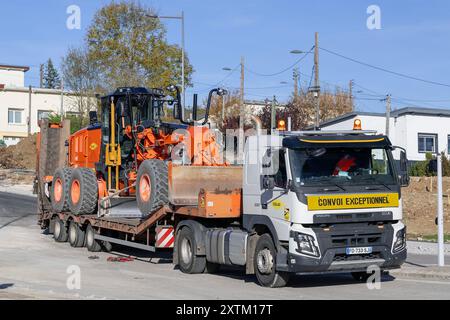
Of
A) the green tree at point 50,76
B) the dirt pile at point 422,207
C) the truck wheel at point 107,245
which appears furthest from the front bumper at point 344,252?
the green tree at point 50,76

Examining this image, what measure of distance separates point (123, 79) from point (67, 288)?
26.0 m

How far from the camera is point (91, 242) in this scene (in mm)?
20391

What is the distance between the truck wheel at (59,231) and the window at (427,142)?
117 feet

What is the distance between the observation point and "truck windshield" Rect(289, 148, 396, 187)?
513 inches

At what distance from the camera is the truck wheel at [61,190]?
21.4 meters

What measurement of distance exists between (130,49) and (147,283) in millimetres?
27269

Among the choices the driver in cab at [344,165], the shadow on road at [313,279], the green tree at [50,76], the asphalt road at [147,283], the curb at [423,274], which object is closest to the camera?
the asphalt road at [147,283]

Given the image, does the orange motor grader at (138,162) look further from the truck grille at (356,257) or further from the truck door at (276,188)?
the truck grille at (356,257)

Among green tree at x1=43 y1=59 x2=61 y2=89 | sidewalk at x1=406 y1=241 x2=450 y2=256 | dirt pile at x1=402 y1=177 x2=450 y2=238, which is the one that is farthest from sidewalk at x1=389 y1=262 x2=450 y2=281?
green tree at x1=43 y1=59 x2=61 y2=89

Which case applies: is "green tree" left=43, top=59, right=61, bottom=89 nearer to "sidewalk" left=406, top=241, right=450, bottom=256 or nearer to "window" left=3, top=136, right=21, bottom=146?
"window" left=3, top=136, right=21, bottom=146

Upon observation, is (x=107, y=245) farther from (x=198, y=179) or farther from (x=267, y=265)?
A: (x=267, y=265)

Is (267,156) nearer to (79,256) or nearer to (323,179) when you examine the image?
(323,179)

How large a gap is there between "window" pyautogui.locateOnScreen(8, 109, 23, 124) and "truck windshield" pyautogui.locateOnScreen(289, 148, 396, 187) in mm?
66239

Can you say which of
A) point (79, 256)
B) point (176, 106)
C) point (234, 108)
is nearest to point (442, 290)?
point (176, 106)
